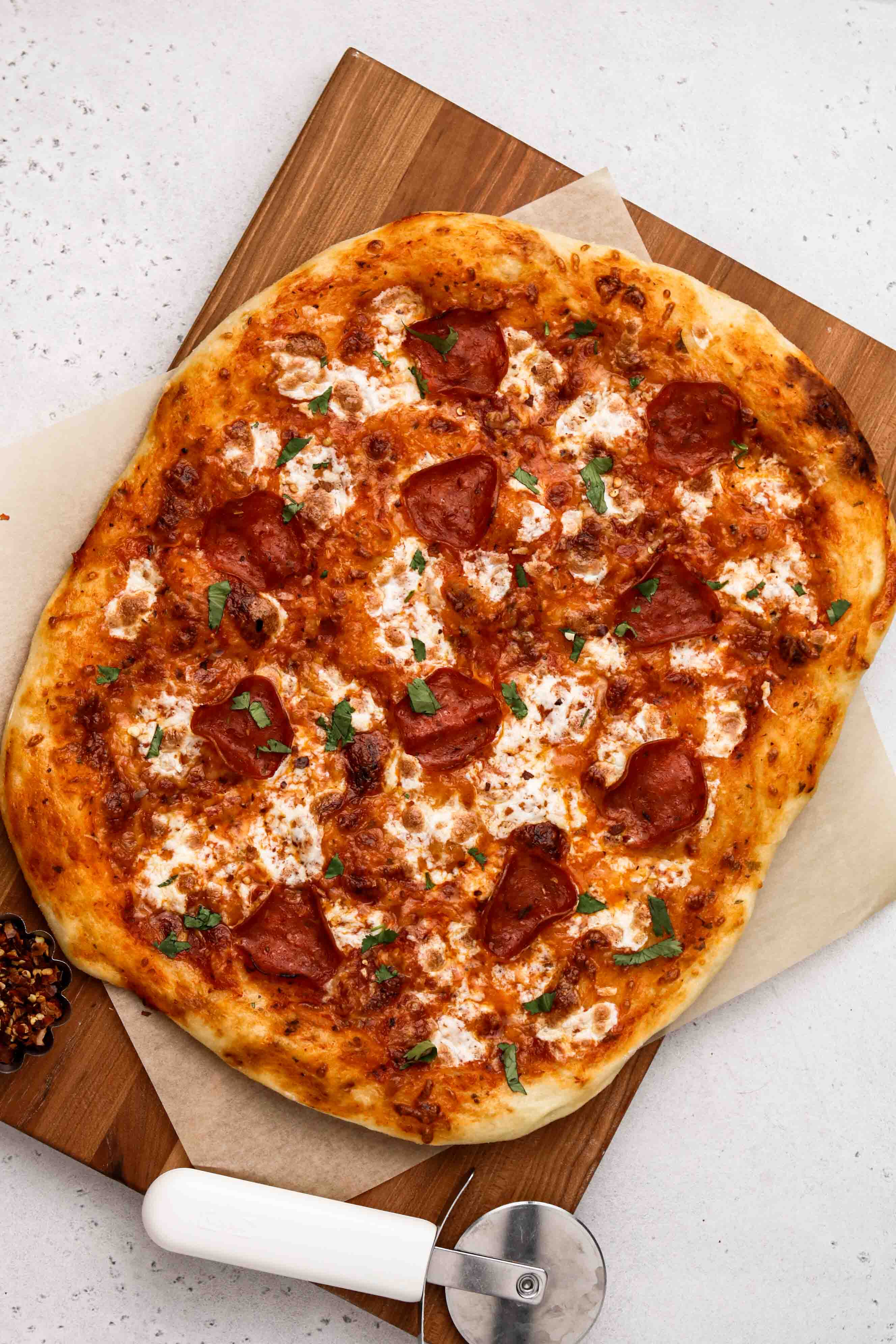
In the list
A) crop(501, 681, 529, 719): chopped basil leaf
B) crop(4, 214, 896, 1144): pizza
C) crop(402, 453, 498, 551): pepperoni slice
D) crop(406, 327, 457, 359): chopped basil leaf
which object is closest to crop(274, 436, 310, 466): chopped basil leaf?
crop(4, 214, 896, 1144): pizza

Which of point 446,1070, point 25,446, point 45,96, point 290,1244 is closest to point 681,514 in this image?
point 446,1070

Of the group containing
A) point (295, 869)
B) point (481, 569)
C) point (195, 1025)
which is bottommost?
point (195, 1025)

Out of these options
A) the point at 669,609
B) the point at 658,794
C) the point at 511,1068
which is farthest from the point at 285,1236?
the point at 669,609

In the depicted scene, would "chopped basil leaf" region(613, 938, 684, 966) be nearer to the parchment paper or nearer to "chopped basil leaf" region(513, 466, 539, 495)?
the parchment paper

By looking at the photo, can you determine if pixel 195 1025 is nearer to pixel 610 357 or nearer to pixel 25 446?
pixel 25 446

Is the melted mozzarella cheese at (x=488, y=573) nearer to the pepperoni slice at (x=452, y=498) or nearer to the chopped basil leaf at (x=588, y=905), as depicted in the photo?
the pepperoni slice at (x=452, y=498)

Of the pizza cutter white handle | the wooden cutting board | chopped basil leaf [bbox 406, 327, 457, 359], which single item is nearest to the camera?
the pizza cutter white handle
